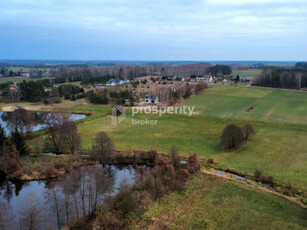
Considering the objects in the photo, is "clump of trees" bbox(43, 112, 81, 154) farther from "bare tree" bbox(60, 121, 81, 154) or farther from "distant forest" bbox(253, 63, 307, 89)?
"distant forest" bbox(253, 63, 307, 89)

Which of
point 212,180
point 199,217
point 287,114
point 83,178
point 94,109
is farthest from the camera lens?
point 94,109

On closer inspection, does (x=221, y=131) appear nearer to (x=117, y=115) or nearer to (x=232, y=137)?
(x=232, y=137)

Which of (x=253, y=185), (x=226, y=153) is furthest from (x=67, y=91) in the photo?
(x=253, y=185)

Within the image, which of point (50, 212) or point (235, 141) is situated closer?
point (50, 212)

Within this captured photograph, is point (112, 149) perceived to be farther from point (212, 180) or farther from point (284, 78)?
point (284, 78)

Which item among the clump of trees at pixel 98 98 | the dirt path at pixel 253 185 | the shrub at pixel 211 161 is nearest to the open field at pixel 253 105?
the clump of trees at pixel 98 98

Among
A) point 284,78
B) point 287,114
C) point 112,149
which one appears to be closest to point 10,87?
point 112,149

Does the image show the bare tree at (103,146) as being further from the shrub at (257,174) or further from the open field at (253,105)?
the open field at (253,105)
